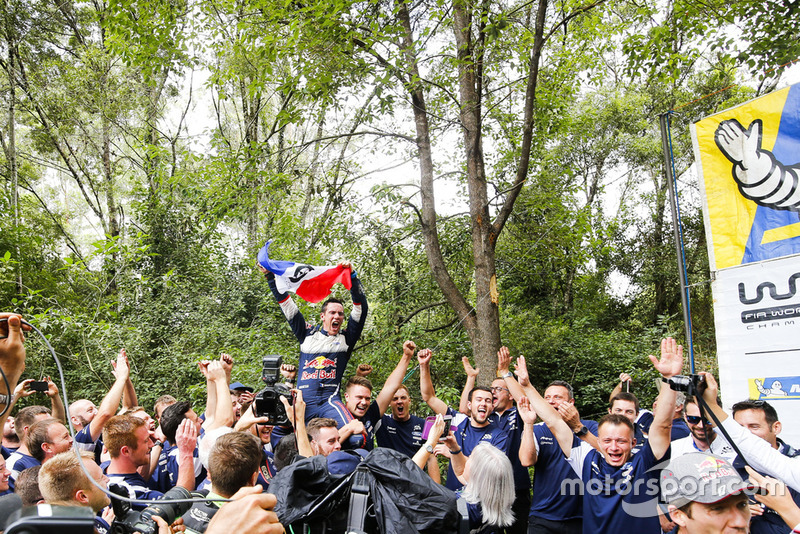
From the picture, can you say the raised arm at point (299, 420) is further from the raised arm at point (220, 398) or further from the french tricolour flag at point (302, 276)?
the french tricolour flag at point (302, 276)

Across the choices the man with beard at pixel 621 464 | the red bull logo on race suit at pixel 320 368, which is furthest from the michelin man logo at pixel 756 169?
the red bull logo on race suit at pixel 320 368

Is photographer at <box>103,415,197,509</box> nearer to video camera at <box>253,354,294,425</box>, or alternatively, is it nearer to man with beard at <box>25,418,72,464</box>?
video camera at <box>253,354,294,425</box>

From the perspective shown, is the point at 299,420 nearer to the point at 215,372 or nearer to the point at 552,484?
the point at 215,372

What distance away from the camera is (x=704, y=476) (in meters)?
2.38

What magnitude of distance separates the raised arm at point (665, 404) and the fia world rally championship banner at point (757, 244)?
2.56 metres

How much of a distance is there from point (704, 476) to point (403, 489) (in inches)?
48.6

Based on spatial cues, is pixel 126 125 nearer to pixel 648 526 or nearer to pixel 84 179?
pixel 84 179

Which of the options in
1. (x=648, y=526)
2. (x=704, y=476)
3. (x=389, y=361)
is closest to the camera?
(x=704, y=476)

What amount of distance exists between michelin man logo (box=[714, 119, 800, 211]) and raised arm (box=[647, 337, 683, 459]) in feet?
10.2

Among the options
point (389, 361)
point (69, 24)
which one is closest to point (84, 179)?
point (69, 24)

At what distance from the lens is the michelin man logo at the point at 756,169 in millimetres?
5395

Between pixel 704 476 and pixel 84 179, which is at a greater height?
pixel 84 179

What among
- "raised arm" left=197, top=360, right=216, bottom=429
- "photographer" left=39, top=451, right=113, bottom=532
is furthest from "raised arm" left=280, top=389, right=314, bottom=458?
"photographer" left=39, top=451, right=113, bottom=532

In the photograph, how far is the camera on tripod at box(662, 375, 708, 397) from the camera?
2881 mm
